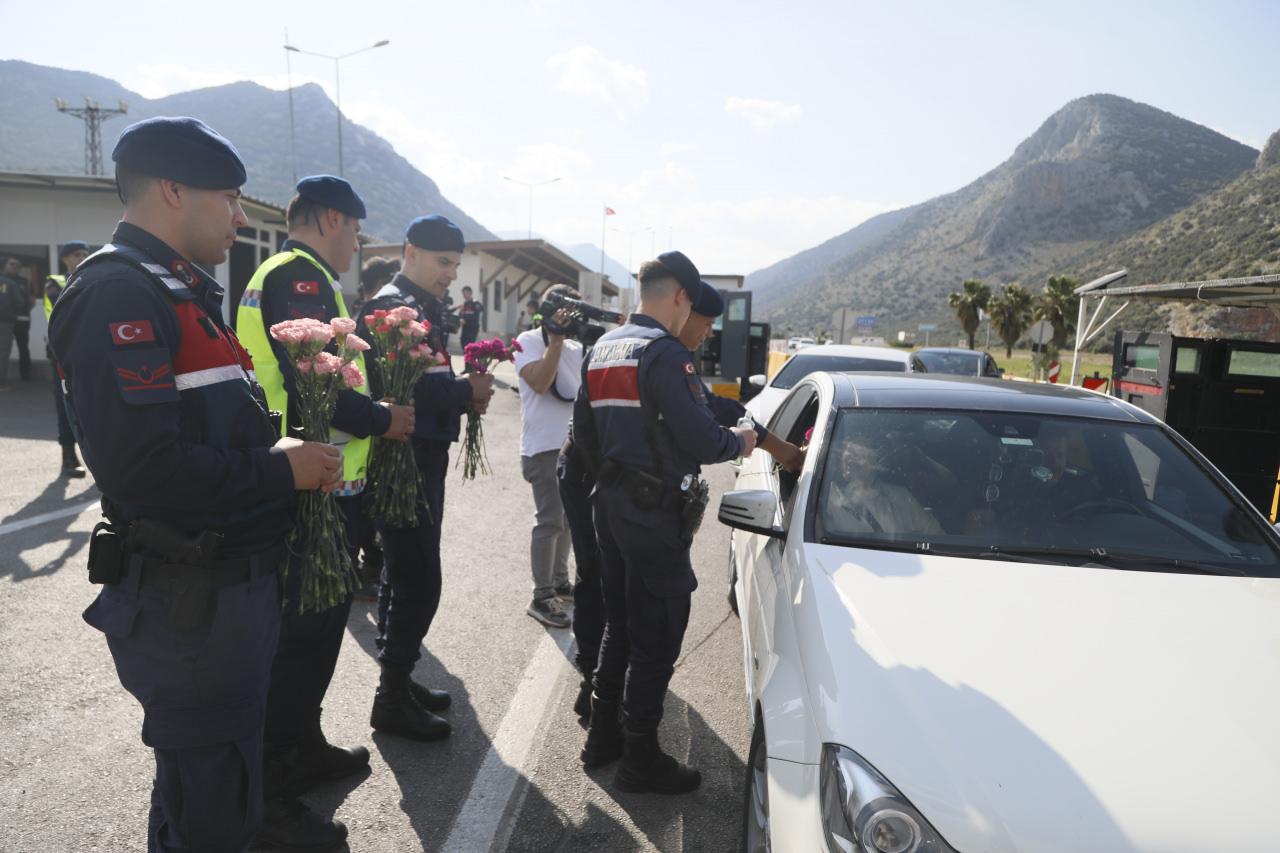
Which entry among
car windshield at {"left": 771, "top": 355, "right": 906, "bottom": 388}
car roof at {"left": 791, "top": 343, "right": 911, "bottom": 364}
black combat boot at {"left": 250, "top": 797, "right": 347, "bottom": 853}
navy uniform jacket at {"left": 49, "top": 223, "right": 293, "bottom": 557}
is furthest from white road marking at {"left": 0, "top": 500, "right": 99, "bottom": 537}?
car roof at {"left": 791, "top": 343, "right": 911, "bottom": 364}

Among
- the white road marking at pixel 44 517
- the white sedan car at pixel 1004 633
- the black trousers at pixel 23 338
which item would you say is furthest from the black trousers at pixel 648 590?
the black trousers at pixel 23 338

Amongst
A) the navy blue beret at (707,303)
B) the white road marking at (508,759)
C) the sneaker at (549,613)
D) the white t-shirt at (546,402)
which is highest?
the navy blue beret at (707,303)

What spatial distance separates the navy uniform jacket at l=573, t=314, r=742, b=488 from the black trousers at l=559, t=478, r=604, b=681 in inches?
20.4

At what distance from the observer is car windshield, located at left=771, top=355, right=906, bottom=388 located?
355 inches

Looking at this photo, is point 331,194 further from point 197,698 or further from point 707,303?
point 197,698

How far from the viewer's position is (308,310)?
8.95 ft

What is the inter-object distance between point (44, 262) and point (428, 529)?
52.8 feet

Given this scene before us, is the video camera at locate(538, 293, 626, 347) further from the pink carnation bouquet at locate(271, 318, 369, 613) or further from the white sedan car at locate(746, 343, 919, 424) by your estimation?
the white sedan car at locate(746, 343, 919, 424)

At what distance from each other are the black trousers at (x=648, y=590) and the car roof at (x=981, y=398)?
3.11 feet

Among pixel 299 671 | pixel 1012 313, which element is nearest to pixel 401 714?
pixel 299 671

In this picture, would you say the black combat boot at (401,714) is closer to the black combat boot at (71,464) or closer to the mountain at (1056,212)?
the black combat boot at (71,464)

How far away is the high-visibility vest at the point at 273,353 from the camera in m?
2.61

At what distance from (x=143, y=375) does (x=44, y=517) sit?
5424mm

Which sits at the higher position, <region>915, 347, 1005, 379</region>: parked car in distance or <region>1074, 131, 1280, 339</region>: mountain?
<region>1074, 131, 1280, 339</region>: mountain
